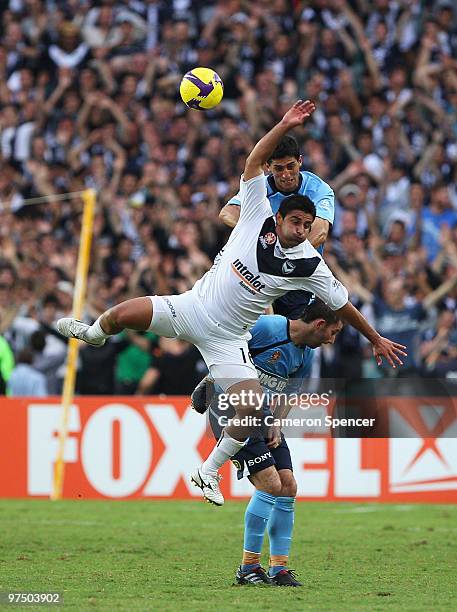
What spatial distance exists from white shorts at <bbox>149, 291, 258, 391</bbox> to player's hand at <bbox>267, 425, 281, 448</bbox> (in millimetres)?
483

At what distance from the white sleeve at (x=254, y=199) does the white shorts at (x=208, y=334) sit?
757mm

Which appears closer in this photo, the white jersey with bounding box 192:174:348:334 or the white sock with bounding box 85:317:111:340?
the white jersey with bounding box 192:174:348:334

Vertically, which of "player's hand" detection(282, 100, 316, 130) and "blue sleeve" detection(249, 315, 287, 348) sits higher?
"player's hand" detection(282, 100, 316, 130)

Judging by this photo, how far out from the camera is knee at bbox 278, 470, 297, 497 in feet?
30.8

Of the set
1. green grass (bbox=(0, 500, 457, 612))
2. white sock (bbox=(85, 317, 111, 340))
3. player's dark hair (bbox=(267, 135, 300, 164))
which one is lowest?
green grass (bbox=(0, 500, 457, 612))

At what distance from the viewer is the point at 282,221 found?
873 cm

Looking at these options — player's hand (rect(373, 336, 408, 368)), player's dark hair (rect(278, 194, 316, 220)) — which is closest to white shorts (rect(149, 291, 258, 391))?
player's hand (rect(373, 336, 408, 368))

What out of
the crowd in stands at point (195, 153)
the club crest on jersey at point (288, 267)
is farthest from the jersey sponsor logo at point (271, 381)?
the crowd in stands at point (195, 153)

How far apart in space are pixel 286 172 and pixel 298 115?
112cm

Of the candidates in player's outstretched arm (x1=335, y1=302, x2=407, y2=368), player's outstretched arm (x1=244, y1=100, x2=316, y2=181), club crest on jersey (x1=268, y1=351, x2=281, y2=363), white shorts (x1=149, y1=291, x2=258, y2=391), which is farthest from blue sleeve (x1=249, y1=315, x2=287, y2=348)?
player's outstretched arm (x1=244, y1=100, x2=316, y2=181)

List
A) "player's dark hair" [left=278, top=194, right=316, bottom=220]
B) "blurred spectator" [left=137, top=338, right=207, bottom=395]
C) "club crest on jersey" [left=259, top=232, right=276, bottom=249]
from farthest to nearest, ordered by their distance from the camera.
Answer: "blurred spectator" [left=137, top=338, right=207, bottom=395]
"club crest on jersey" [left=259, top=232, right=276, bottom=249]
"player's dark hair" [left=278, top=194, right=316, bottom=220]

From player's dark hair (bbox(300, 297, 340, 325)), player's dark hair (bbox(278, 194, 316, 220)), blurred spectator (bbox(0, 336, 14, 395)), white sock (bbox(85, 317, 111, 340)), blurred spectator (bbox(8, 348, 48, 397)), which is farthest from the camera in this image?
blurred spectator (bbox(8, 348, 48, 397))

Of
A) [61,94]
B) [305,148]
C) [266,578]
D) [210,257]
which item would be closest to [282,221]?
[266,578]

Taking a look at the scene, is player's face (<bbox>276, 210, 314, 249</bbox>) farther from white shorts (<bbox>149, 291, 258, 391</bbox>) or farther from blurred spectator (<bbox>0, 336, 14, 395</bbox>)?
blurred spectator (<bbox>0, 336, 14, 395</bbox>)
